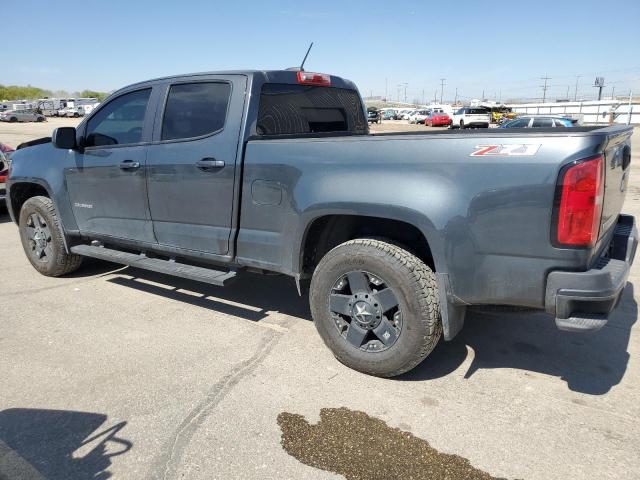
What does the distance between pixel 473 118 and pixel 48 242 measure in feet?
121

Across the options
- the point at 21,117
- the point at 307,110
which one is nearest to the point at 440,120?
the point at 21,117

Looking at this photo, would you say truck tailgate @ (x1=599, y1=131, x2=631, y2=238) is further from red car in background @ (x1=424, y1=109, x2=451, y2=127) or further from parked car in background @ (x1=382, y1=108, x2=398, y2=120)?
parked car in background @ (x1=382, y1=108, x2=398, y2=120)

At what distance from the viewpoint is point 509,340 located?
12.9 ft

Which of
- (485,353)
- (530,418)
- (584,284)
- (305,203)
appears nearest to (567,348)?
(485,353)

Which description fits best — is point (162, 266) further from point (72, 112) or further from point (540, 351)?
point (72, 112)

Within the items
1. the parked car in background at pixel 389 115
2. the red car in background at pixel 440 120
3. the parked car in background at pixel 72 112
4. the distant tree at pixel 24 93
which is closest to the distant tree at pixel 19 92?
the distant tree at pixel 24 93

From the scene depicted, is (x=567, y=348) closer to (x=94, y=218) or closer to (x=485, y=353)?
(x=485, y=353)

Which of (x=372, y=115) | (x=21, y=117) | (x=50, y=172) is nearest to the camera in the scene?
(x=50, y=172)

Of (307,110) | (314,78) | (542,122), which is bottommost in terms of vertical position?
(542,122)

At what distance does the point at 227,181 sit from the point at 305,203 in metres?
0.72

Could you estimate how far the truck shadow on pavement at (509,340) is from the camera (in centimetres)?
341

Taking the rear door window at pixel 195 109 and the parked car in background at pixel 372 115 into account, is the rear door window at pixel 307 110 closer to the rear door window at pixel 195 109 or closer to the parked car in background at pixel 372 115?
the rear door window at pixel 195 109

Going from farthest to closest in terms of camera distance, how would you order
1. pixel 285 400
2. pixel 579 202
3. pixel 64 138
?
1. pixel 64 138
2. pixel 285 400
3. pixel 579 202

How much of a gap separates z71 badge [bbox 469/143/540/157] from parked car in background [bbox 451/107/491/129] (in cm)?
3681
